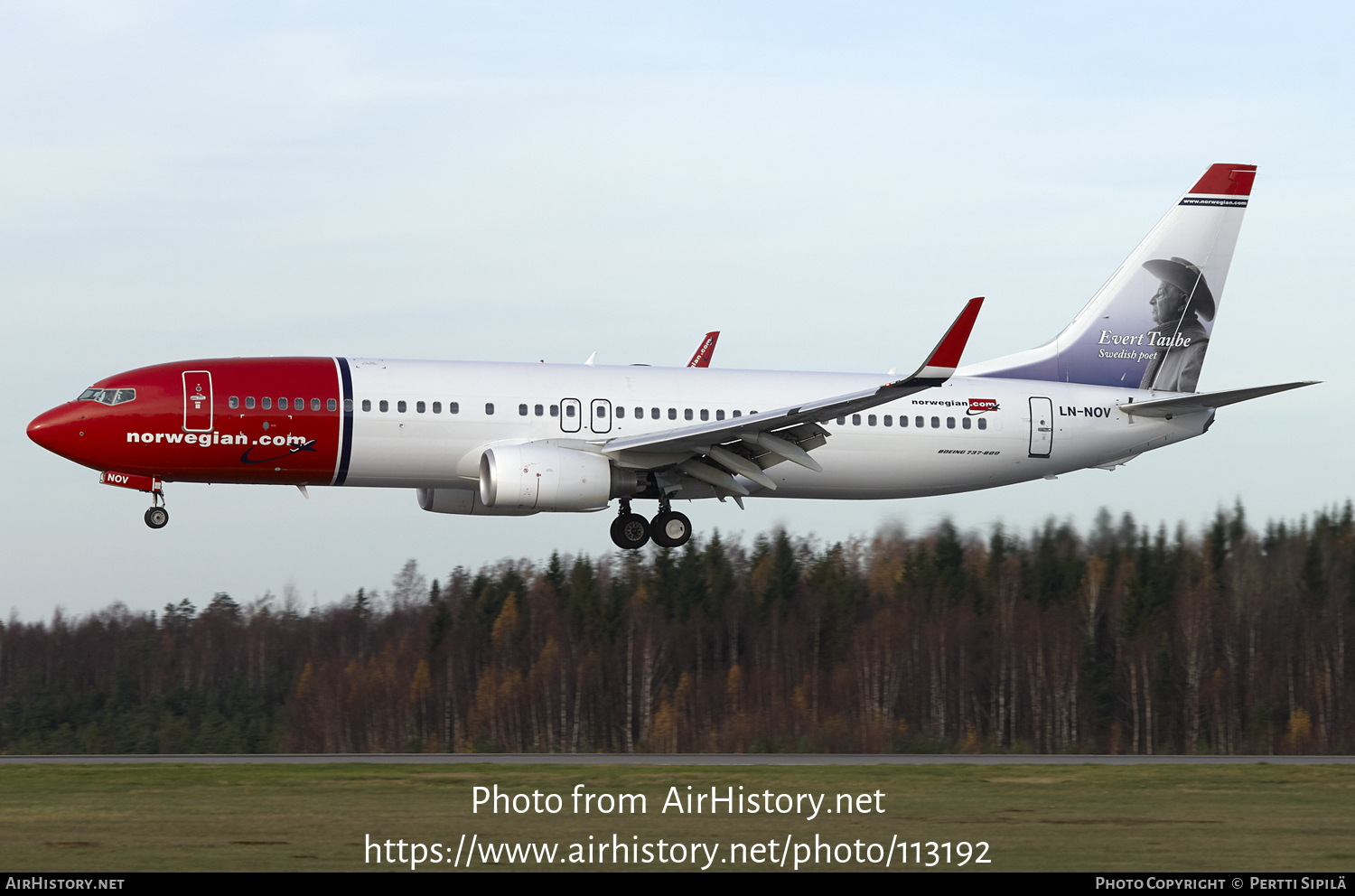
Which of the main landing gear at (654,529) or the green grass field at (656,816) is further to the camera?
the main landing gear at (654,529)

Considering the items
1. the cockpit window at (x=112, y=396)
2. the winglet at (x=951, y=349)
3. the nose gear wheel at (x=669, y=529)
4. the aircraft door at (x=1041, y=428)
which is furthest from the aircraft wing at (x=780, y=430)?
the cockpit window at (x=112, y=396)

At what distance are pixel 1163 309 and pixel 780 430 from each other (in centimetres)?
1291

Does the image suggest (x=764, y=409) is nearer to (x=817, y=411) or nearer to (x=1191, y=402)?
(x=817, y=411)

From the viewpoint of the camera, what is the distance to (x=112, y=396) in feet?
109

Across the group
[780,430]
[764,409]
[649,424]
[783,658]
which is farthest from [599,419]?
[783,658]

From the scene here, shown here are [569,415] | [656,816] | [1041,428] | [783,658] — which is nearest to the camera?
[656,816]

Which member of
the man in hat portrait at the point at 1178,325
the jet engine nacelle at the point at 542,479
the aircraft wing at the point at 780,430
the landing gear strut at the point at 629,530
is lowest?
the landing gear strut at the point at 629,530

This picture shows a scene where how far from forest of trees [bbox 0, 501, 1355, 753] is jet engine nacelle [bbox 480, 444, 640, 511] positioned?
111 feet

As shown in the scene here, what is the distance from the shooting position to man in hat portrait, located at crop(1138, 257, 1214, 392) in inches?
1619

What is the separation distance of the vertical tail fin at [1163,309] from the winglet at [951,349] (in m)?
8.90

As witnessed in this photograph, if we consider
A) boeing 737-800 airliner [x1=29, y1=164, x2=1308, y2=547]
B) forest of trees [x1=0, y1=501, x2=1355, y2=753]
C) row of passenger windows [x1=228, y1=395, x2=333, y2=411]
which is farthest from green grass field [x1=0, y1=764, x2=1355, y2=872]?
forest of trees [x1=0, y1=501, x2=1355, y2=753]

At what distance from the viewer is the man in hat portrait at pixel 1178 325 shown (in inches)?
1619

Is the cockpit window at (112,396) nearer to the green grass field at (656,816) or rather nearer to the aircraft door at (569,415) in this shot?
the green grass field at (656,816)
